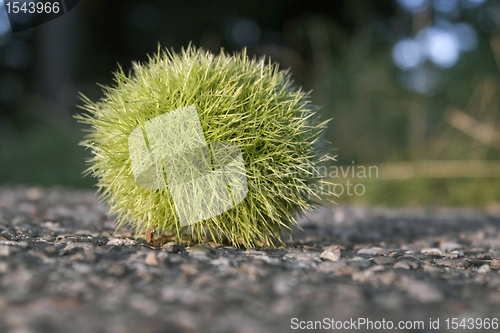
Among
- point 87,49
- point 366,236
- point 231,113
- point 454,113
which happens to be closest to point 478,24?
point 454,113

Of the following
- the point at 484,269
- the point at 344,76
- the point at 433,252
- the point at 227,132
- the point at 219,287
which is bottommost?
the point at 433,252

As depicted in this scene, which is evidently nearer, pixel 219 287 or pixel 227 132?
pixel 219 287

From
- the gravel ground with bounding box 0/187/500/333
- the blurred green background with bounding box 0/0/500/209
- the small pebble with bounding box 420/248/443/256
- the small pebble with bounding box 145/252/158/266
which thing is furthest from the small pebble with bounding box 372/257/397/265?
the blurred green background with bounding box 0/0/500/209

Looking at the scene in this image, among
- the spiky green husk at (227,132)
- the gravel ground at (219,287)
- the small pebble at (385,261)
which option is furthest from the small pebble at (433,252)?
the spiky green husk at (227,132)

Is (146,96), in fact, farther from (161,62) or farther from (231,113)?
(231,113)

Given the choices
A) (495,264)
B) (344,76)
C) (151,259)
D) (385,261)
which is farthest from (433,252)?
(344,76)

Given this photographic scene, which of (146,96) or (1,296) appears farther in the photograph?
(146,96)

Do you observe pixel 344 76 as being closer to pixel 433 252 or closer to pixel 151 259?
pixel 433 252

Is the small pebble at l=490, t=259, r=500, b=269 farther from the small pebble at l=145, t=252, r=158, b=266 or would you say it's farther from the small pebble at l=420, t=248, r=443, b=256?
the small pebble at l=145, t=252, r=158, b=266
